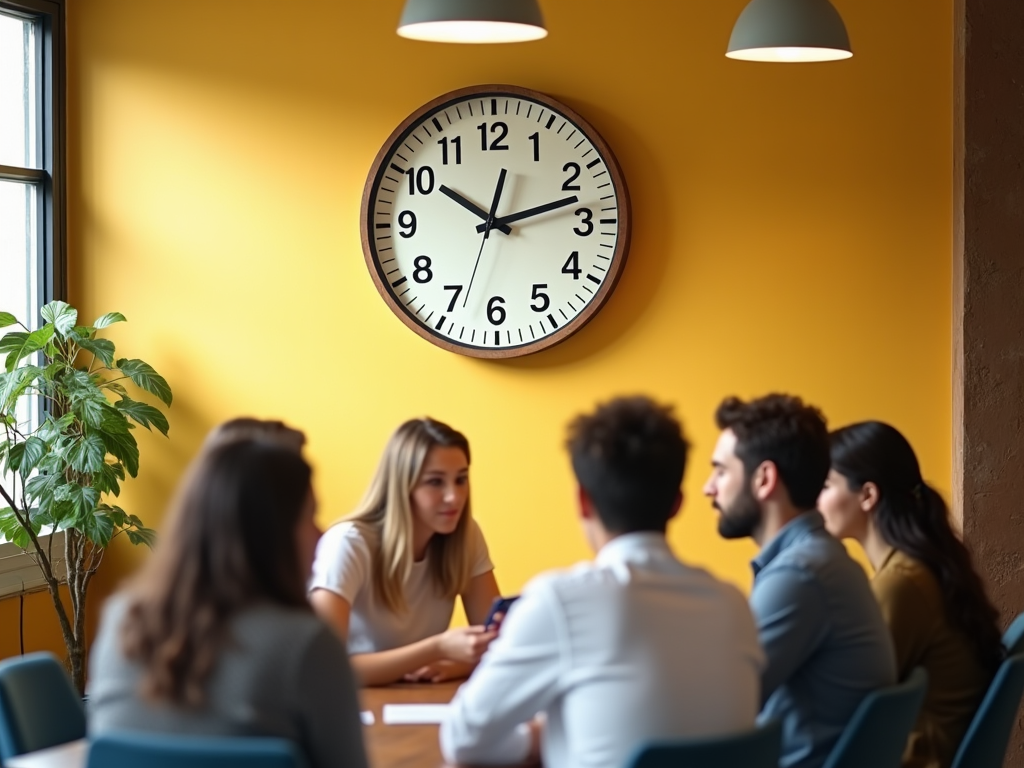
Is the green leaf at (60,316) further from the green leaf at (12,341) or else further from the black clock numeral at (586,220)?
the black clock numeral at (586,220)

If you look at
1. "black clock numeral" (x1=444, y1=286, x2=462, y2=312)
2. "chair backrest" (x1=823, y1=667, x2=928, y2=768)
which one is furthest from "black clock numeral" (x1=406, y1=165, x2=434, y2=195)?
"chair backrest" (x1=823, y1=667, x2=928, y2=768)

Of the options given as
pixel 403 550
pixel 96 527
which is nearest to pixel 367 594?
pixel 403 550

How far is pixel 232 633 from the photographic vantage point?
5.66 ft

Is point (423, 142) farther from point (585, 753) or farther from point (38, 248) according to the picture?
point (585, 753)

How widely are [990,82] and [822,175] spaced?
543 millimetres

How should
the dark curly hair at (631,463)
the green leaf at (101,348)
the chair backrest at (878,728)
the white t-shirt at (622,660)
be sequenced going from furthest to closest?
the green leaf at (101,348) < the chair backrest at (878,728) < the dark curly hair at (631,463) < the white t-shirt at (622,660)

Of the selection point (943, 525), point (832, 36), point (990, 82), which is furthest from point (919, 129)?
point (943, 525)

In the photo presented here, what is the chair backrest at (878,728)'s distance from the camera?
7.27ft

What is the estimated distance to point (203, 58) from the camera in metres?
4.73

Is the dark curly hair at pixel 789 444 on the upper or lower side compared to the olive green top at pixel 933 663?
upper

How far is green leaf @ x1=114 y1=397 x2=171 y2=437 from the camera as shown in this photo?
4535 mm

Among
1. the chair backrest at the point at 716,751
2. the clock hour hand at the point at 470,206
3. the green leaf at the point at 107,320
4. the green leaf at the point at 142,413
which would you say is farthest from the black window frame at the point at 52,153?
the chair backrest at the point at 716,751

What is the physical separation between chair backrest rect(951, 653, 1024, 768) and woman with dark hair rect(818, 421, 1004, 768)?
0.07 meters

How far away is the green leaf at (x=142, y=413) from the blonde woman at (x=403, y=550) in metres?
1.45
